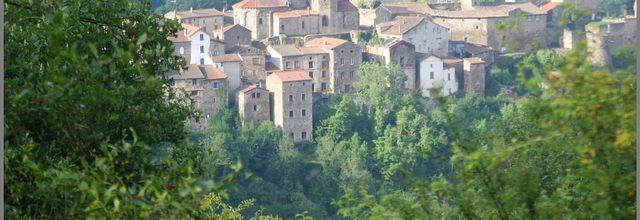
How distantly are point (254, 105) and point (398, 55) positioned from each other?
344 centimetres

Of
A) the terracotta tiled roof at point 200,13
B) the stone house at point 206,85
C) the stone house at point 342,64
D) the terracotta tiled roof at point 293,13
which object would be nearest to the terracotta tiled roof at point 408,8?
the terracotta tiled roof at point 293,13

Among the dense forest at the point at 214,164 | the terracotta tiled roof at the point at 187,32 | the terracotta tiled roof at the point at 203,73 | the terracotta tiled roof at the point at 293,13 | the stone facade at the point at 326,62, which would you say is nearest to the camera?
the dense forest at the point at 214,164

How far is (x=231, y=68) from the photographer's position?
19953 mm

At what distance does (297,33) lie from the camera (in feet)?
73.4

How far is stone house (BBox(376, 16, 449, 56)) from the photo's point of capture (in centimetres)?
2231

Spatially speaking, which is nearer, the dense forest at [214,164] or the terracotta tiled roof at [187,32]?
the dense forest at [214,164]

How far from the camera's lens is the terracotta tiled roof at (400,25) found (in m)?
22.3

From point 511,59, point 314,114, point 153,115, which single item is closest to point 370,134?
point 314,114

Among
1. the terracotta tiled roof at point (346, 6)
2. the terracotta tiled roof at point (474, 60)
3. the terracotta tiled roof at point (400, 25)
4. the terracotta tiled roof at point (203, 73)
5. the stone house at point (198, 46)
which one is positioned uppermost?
the terracotta tiled roof at point (346, 6)

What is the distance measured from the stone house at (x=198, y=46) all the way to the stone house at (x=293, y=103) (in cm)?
114

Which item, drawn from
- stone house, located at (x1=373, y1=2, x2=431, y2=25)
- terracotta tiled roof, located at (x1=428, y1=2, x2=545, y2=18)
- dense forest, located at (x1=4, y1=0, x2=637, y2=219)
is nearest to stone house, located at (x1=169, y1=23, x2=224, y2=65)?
stone house, located at (x1=373, y1=2, x2=431, y2=25)

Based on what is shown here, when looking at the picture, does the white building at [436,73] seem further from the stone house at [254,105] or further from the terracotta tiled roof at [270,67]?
the stone house at [254,105]

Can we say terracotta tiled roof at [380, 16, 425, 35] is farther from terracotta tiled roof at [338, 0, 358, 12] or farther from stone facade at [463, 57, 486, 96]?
stone facade at [463, 57, 486, 96]

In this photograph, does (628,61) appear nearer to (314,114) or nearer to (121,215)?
(121,215)
